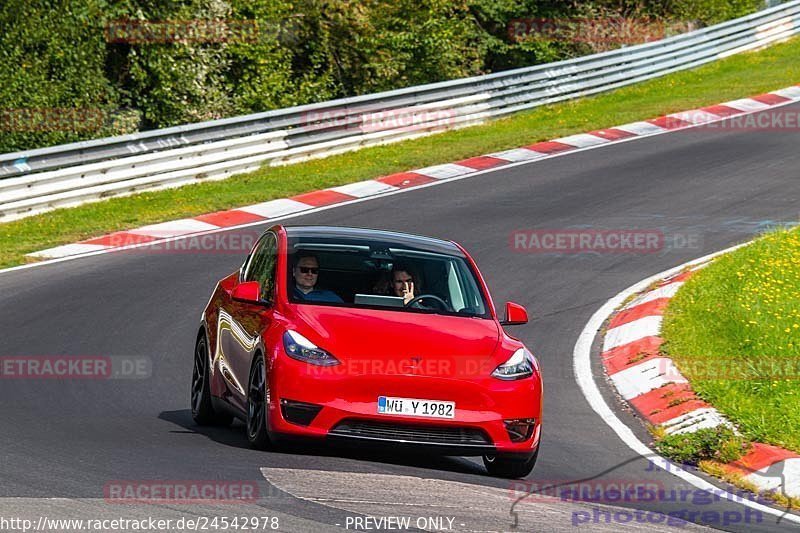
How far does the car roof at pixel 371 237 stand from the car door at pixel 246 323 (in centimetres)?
23

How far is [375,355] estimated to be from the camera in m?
8.57

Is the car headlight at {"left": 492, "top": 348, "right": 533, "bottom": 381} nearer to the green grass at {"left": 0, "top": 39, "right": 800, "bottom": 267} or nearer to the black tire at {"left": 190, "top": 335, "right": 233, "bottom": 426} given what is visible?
the black tire at {"left": 190, "top": 335, "right": 233, "bottom": 426}

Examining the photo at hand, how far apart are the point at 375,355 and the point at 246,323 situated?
4.37 feet

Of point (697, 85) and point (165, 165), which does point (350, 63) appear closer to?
point (697, 85)

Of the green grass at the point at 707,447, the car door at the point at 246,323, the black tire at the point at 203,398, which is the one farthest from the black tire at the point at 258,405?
the green grass at the point at 707,447

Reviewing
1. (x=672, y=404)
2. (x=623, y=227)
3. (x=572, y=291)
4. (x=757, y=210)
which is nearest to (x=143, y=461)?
(x=672, y=404)

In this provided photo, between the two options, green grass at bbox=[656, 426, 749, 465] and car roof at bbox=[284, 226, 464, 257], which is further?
car roof at bbox=[284, 226, 464, 257]

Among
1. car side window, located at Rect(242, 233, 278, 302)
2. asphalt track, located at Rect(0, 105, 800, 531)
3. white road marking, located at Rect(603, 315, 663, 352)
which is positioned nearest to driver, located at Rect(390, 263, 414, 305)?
car side window, located at Rect(242, 233, 278, 302)

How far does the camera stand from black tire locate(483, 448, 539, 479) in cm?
882

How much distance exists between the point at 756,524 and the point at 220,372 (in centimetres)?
401

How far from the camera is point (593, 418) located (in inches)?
434

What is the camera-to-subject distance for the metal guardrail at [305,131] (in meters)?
21.1

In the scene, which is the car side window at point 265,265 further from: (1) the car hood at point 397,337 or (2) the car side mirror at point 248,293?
(1) the car hood at point 397,337

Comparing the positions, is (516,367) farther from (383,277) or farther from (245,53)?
(245,53)
